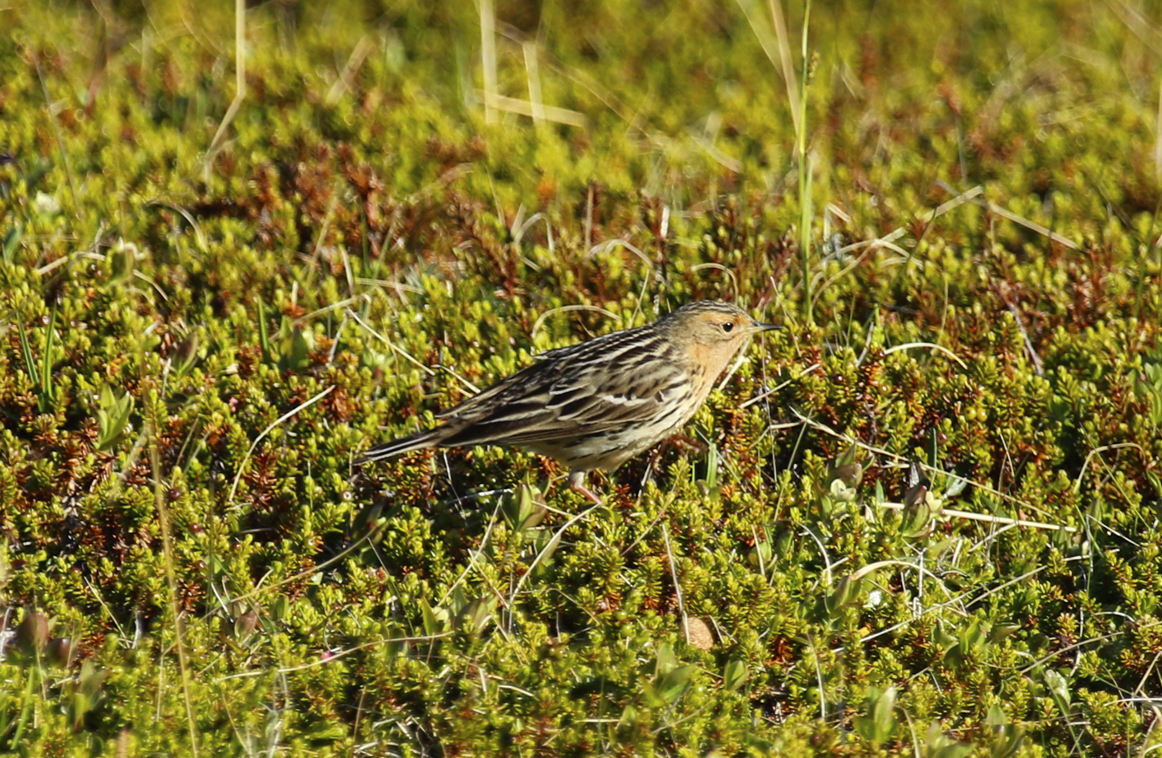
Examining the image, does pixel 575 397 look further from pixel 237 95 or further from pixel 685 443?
pixel 237 95

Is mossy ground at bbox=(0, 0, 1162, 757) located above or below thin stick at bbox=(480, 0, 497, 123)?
below

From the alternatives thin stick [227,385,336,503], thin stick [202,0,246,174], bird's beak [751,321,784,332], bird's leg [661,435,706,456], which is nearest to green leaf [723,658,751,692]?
bird's leg [661,435,706,456]

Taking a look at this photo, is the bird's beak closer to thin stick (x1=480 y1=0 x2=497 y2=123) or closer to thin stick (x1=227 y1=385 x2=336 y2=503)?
thin stick (x1=227 y1=385 x2=336 y2=503)

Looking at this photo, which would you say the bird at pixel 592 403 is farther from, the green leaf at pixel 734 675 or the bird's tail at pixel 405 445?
the green leaf at pixel 734 675

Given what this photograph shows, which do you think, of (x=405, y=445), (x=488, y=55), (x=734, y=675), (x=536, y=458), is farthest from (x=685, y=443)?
(x=488, y=55)

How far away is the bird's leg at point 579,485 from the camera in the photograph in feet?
19.4

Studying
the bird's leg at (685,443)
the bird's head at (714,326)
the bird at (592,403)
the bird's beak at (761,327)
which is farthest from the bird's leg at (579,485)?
the bird's beak at (761,327)

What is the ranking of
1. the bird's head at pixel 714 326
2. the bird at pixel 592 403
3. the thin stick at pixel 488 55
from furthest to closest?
the thin stick at pixel 488 55 < the bird's head at pixel 714 326 < the bird at pixel 592 403

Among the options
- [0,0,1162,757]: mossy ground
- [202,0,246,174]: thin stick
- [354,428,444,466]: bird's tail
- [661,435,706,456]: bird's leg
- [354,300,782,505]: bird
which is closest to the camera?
[0,0,1162,757]: mossy ground

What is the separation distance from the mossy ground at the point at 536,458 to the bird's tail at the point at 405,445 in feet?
0.93

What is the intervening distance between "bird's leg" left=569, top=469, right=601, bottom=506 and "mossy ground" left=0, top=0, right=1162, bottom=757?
0.09 metres

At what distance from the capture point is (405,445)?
221 inches

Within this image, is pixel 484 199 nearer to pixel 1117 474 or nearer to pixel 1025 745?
pixel 1117 474

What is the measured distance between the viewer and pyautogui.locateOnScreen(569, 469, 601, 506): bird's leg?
19.4 ft
